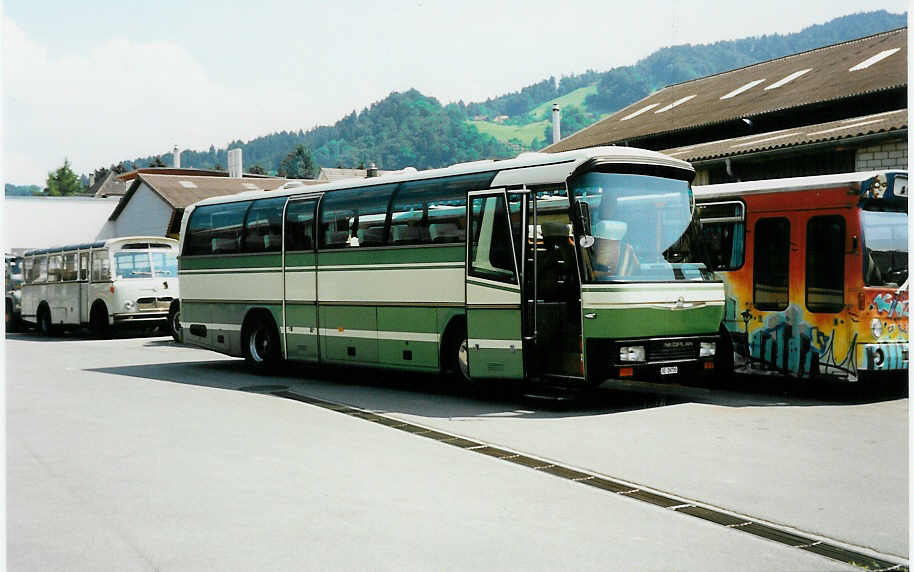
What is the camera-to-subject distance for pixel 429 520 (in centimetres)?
669

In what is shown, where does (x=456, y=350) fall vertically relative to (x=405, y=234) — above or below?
below

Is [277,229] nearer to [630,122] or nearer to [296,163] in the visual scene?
A: [630,122]

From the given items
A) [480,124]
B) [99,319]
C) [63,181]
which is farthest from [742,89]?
[480,124]

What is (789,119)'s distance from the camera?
89.0 feet

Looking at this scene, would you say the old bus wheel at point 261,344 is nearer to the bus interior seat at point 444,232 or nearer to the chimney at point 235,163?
the bus interior seat at point 444,232

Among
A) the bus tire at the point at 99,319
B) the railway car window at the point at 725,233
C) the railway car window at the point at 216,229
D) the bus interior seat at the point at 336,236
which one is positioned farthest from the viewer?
the bus tire at the point at 99,319

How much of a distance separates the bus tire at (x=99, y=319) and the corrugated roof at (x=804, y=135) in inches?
611

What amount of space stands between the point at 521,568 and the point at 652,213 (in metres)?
7.21

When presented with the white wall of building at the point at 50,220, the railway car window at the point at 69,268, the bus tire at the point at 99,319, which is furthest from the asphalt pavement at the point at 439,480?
the white wall of building at the point at 50,220

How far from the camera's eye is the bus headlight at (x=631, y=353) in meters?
11.6

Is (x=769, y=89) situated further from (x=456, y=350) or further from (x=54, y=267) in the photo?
(x=54, y=267)

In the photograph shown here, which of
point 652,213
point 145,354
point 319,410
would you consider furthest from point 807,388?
point 145,354

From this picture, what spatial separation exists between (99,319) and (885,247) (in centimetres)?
2133

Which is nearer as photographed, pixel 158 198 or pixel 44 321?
pixel 44 321
